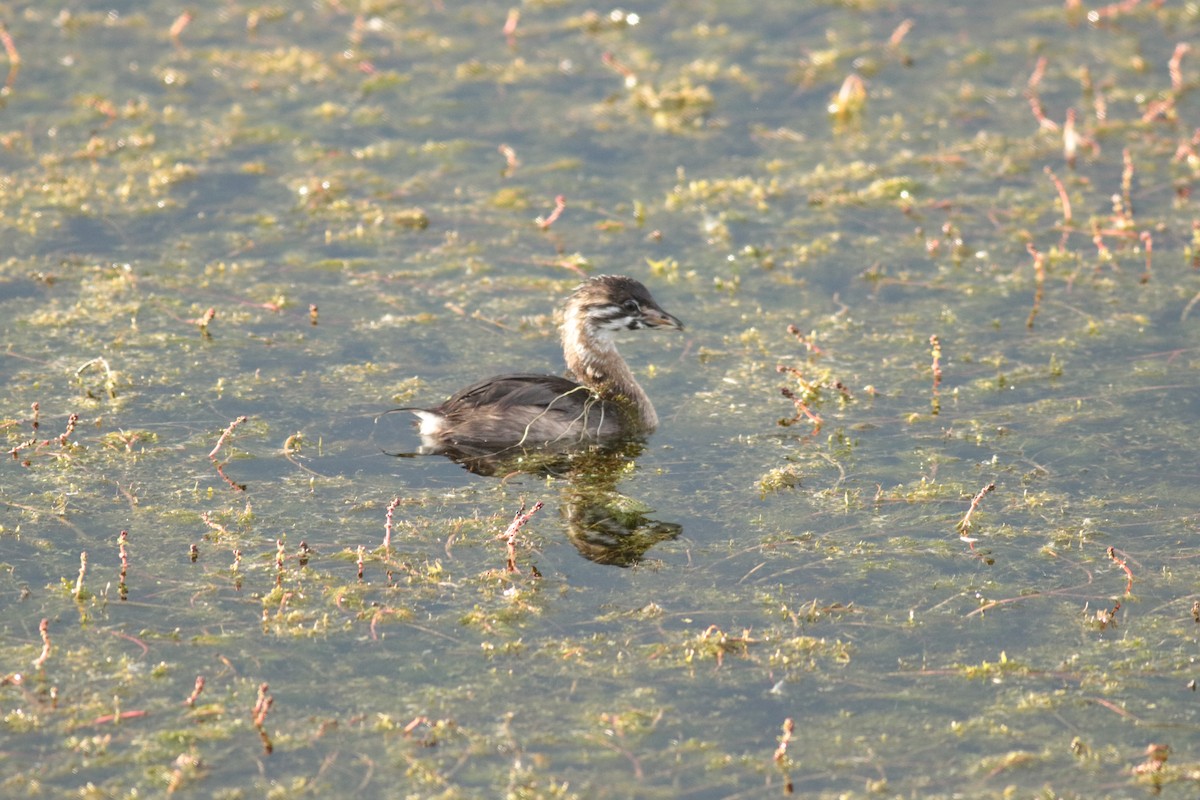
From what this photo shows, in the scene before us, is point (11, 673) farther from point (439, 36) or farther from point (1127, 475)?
point (439, 36)

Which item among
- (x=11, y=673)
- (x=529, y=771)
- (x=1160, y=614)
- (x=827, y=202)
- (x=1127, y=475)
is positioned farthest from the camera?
(x=827, y=202)

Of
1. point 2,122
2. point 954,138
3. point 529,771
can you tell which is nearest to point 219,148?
point 2,122

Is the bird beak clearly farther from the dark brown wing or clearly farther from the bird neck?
the dark brown wing

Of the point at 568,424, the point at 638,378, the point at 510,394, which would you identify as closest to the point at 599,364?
the point at 638,378

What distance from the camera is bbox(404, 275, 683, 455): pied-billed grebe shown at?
9.96 meters

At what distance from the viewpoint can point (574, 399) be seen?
403 inches

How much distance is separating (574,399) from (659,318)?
86 cm

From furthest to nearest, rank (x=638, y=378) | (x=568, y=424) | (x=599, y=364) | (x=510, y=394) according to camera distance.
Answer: (x=638, y=378)
(x=599, y=364)
(x=568, y=424)
(x=510, y=394)

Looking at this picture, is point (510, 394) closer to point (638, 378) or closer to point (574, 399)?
point (574, 399)

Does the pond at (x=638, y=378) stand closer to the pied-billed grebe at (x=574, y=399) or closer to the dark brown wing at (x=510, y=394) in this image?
the pied-billed grebe at (x=574, y=399)

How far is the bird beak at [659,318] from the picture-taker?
1067 centimetres

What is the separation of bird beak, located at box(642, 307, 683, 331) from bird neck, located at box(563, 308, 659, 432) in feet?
0.86

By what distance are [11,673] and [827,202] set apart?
24.8ft

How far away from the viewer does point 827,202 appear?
43.2 feet
